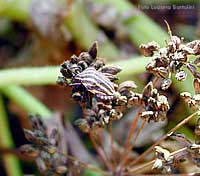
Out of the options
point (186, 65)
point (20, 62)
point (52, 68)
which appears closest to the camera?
point (186, 65)

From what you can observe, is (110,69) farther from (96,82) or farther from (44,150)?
(44,150)

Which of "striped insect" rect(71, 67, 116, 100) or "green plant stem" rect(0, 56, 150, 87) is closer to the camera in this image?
"striped insect" rect(71, 67, 116, 100)

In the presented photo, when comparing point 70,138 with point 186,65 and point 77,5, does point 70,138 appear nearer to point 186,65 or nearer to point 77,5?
point 77,5

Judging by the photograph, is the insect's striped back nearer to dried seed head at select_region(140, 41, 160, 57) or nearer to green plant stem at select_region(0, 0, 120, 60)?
dried seed head at select_region(140, 41, 160, 57)

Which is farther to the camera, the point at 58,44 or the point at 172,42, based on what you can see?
the point at 58,44

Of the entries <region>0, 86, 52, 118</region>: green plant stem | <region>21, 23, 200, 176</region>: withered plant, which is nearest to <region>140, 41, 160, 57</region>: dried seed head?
<region>21, 23, 200, 176</region>: withered plant

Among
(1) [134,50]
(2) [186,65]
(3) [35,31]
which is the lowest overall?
(2) [186,65]

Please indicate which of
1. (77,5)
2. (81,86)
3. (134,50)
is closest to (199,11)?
(134,50)
